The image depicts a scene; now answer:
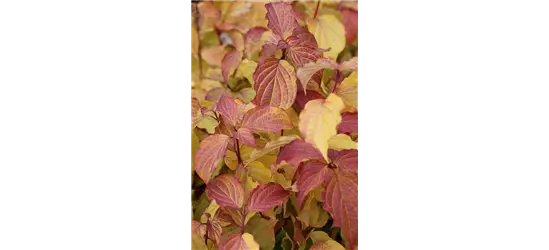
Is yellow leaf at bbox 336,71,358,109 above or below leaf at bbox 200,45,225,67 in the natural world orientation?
below

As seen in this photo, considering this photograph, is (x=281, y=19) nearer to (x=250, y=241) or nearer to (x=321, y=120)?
(x=321, y=120)

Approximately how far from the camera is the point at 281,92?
1.35 meters

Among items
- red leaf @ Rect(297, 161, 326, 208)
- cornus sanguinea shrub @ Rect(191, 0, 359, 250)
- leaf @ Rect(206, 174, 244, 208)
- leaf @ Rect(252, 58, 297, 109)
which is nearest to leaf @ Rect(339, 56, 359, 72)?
cornus sanguinea shrub @ Rect(191, 0, 359, 250)

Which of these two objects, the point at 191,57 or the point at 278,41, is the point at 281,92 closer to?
the point at 278,41

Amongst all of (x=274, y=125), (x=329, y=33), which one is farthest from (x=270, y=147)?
(x=329, y=33)

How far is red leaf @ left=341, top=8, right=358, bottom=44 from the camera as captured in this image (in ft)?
4.34

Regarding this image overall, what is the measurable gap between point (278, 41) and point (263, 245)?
1.49 feet

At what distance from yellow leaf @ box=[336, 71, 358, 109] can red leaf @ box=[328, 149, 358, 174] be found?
0.33 feet

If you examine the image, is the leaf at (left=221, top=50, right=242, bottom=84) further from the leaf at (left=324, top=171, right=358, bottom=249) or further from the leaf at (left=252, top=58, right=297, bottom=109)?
the leaf at (left=324, top=171, right=358, bottom=249)

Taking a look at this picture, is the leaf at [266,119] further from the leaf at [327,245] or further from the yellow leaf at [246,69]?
the leaf at [327,245]

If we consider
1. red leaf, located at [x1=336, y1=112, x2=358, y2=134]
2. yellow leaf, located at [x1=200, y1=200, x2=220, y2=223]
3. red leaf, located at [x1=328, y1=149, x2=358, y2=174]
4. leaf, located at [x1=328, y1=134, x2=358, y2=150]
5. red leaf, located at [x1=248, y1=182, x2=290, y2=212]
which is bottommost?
yellow leaf, located at [x1=200, y1=200, x2=220, y2=223]

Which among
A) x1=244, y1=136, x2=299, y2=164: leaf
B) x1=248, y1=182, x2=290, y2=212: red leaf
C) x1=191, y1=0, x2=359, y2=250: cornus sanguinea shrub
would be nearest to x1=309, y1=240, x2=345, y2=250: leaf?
x1=191, y1=0, x2=359, y2=250: cornus sanguinea shrub

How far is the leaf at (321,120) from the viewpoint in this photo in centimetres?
133

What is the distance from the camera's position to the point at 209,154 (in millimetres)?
1365
